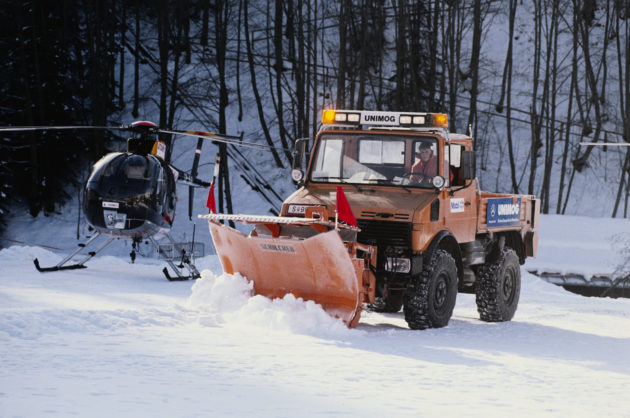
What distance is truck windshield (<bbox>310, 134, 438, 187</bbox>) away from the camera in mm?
10867

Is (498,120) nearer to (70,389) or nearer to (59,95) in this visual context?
(59,95)

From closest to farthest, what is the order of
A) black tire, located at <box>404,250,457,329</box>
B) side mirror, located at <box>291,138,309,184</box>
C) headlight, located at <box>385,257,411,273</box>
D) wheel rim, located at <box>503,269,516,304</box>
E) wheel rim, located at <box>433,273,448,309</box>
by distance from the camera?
headlight, located at <box>385,257,411,273</box>, black tire, located at <box>404,250,457,329</box>, wheel rim, located at <box>433,273,448,309</box>, side mirror, located at <box>291,138,309,184</box>, wheel rim, located at <box>503,269,516,304</box>

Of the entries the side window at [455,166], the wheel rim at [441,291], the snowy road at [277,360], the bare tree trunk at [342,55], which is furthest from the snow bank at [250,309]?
the bare tree trunk at [342,55]

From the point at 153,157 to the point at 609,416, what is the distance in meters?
11.1

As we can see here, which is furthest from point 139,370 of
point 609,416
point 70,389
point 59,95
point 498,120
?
point 498,120

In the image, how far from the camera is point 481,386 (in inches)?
293

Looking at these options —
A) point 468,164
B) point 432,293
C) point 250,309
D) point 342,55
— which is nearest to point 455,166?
point 468,164

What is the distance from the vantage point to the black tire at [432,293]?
1034cm

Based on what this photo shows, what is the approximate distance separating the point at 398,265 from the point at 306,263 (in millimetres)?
1087

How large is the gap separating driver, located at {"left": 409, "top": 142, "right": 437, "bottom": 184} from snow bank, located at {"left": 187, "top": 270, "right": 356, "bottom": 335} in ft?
6.97

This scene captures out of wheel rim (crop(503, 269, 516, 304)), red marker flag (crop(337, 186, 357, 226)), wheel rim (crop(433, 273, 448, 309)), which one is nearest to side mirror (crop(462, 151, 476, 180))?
wheel rim (crop(433, 273, 448, 309))

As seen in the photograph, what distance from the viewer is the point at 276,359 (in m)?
8.22

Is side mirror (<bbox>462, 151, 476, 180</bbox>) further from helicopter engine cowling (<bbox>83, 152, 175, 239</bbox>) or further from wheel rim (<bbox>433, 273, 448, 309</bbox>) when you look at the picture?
helicopter engine cowling (<bbox>83, 152, 175, 239</bbox>)

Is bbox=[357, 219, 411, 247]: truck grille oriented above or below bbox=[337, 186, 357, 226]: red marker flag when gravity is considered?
below
